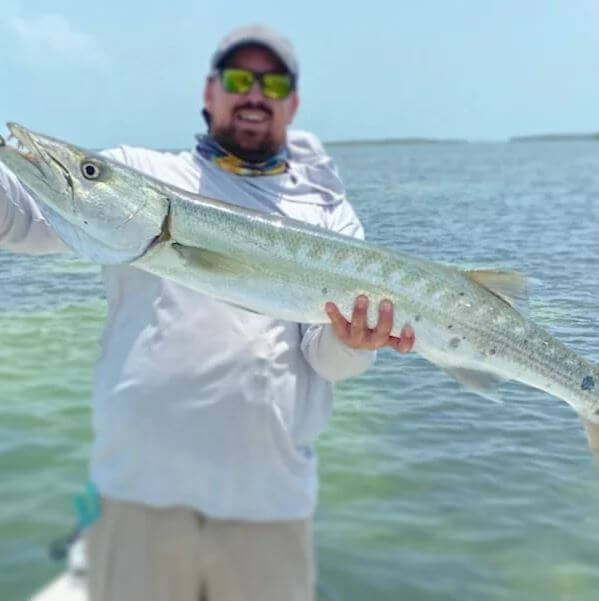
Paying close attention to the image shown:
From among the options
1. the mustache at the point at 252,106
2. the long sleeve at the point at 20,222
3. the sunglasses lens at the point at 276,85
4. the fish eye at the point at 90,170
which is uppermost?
the sunglasses lens at the point at 276,85

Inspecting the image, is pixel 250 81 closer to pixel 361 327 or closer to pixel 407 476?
pixel 361 327

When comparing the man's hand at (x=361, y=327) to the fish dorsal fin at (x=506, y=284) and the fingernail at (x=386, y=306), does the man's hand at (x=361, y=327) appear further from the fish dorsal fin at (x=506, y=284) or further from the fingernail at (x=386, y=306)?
the fish dorsal fin at (x=506, y=284)

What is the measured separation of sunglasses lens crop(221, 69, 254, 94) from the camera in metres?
3.48

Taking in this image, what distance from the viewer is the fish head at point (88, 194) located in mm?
3000

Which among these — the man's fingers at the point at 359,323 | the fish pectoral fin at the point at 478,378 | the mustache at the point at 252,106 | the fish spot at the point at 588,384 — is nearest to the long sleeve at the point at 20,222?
the mustache at the point at 252,106

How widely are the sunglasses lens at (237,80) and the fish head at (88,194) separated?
624mm

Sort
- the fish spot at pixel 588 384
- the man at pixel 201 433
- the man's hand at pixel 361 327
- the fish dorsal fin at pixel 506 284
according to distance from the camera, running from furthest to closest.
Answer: the fish spot at pixel 588 384 < the fish dorsal fin at pixel 506 284 < the man's hand at pixel 361 327 < the man at pixel 201 433

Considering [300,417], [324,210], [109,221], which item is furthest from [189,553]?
[324,210]

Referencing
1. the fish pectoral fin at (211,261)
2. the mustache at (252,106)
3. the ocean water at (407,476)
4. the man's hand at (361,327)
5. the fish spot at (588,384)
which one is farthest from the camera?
the ocean water at (407,476)

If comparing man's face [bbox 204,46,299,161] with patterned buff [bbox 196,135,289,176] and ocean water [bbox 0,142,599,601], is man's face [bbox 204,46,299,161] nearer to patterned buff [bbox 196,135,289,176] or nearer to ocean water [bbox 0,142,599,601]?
patterned buff [bbox 196,135,289,176]

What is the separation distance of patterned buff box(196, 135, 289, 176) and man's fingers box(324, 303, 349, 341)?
0.69 meters

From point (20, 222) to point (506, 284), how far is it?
2061 mm

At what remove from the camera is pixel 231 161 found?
3.54 metres

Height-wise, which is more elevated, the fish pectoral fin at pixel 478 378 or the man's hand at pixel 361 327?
the man's hand at pixel 361 327
